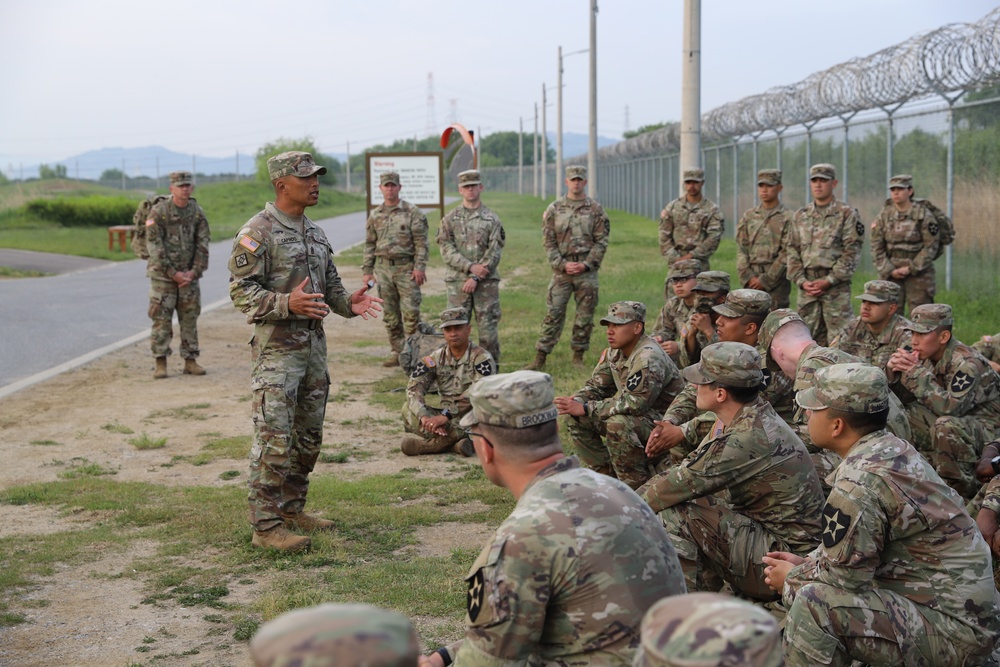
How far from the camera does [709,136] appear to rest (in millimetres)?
25297

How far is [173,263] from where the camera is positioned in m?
11.5

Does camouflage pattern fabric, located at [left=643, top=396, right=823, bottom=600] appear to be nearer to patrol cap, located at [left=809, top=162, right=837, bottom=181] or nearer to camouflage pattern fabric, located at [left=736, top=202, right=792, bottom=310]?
patrol cap, located at [left=809, top=162, right=837, bottom=181]

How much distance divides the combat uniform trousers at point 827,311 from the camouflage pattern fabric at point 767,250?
57 centimetres

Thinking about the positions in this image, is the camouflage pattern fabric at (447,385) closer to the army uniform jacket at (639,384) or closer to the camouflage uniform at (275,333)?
the army uniform jacket at (639,384)

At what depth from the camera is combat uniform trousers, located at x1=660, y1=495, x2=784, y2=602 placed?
4977 millimetres

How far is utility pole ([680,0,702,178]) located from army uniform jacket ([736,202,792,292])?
1.28m

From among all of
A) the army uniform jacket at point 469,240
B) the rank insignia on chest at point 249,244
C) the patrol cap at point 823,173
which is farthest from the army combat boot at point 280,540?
the patrol cap at point 823,173

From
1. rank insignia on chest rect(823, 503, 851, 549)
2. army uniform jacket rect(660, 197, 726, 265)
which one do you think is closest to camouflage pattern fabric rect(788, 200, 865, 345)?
army uniform jacket rect(660, 197, 726, 265)

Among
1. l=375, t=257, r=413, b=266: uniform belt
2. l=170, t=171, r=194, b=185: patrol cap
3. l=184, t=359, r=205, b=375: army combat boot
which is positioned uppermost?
l=170, t=171, r=194, b=185: patrol cap

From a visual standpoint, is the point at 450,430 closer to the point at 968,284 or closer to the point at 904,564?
the point at 904,564

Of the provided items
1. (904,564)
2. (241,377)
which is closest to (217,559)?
(904,564)

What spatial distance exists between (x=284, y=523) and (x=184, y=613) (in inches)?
47.0

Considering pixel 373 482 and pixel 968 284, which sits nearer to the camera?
pixel 373 482

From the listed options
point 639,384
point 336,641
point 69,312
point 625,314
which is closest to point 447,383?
point 625,314
